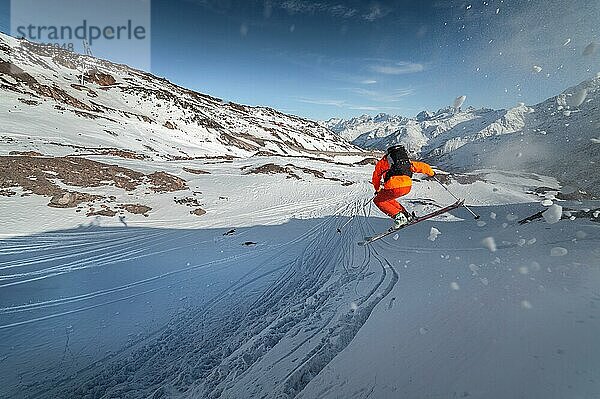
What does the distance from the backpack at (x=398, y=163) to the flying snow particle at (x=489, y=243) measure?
2.46 m

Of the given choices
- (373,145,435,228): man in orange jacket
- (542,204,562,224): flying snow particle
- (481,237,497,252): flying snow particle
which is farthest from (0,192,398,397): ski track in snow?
(542,204,562,224): flying snow particle

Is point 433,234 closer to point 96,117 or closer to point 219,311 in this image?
point 219,311

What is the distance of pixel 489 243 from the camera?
7102 millimetres

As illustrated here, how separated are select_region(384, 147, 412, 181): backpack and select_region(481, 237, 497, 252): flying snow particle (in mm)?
2461

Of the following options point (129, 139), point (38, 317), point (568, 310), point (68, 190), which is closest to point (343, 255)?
point (568, 310)

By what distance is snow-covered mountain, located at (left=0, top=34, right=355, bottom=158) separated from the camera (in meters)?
27.3

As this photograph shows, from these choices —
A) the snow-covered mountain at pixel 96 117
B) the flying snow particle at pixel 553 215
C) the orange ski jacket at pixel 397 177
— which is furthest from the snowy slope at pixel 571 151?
the snow-covered mountain at pixel 96 117

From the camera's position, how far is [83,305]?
5.43 metres

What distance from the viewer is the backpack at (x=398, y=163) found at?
659 centimetres

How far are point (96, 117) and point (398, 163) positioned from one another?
43460 mm

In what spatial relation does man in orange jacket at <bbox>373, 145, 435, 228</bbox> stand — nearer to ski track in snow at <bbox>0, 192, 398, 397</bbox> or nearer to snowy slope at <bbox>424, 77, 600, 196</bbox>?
ski track in snow at <bbox>0, 192, 398, 397</bbox>

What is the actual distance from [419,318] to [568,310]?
62.8 inches

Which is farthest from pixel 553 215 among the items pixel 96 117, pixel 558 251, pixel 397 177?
pixel 96 117

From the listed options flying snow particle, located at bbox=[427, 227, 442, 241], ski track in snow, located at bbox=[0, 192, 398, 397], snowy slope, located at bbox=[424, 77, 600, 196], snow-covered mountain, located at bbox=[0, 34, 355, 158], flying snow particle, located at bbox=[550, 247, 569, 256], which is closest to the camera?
ski track in snow, located at bbox=[0, 192, 398, 397]
